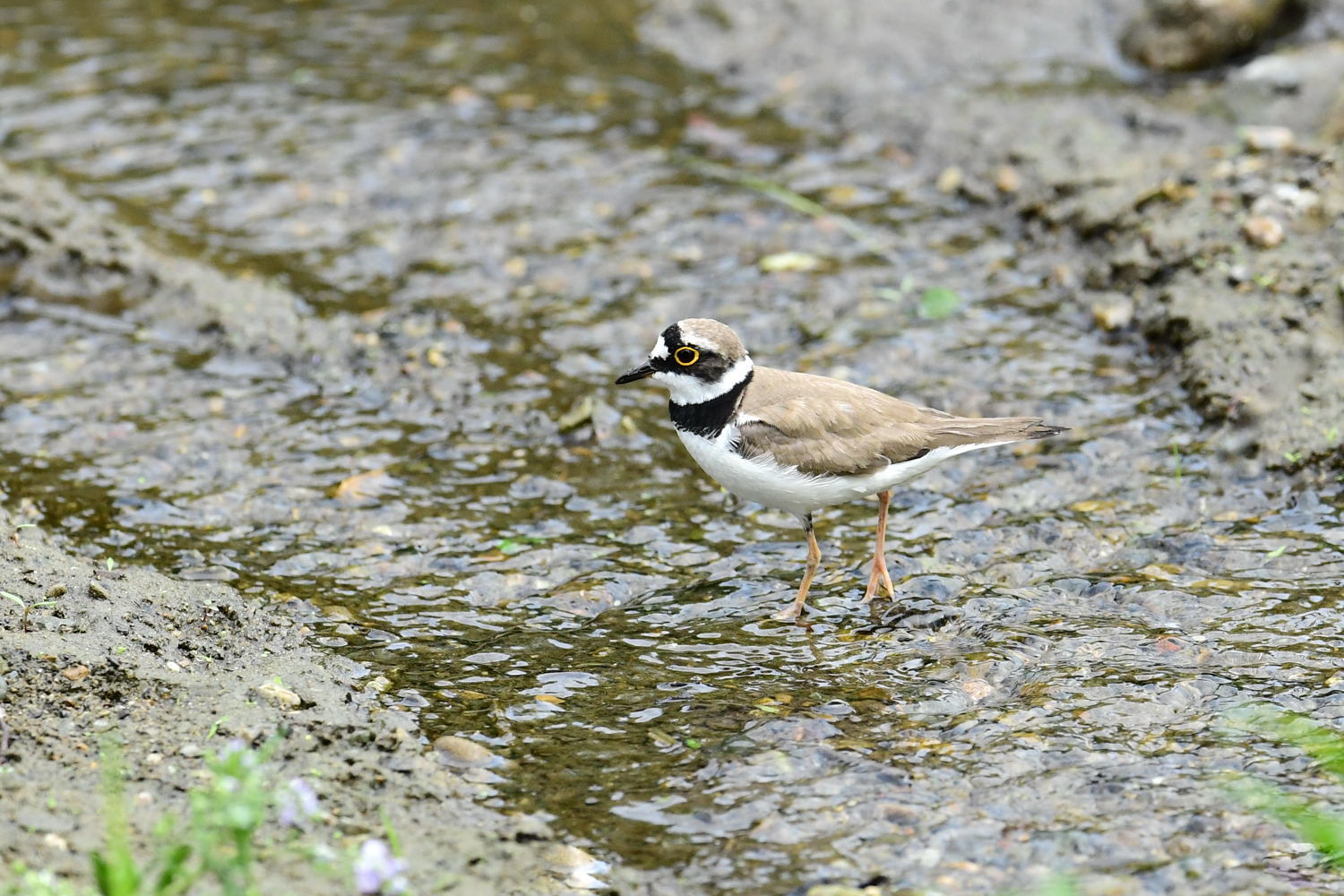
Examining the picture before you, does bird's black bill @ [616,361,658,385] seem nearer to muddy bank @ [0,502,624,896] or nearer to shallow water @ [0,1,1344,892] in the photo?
shallow water @ [0,1,1344,892]

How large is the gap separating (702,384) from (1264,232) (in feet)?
13.9

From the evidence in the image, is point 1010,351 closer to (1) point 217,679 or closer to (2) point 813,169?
(2) point 813,169

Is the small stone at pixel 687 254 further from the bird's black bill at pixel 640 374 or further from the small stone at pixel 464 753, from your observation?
the small stone at pixel 464 753

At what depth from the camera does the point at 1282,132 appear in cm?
971

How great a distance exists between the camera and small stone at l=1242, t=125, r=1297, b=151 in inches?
378

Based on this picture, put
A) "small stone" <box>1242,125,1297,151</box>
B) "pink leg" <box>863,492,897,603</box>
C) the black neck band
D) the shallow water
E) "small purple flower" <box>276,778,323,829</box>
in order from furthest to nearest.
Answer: "small stone" <box>1242,125,1297,151</box>
"pink leg" <box>863,492,897,603</box>
the black neck band
the shallow water
"small purple flower" <box>276,778,323,829</box>

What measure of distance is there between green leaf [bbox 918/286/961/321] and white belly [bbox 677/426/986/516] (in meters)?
2.76

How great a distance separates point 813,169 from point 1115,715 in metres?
6.45

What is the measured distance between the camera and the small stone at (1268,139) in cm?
959

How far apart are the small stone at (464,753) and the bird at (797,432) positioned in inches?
70.0

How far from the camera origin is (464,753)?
5.36 m

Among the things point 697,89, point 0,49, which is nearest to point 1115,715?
point 697,89

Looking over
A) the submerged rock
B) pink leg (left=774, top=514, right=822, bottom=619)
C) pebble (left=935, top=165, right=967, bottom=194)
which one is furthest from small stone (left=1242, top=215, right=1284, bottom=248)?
pink leg (left=774, top=514, right=822, bottom=619)

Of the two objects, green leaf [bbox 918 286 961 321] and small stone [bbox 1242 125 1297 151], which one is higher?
small stone [bbox 1242 125 1297 151]
